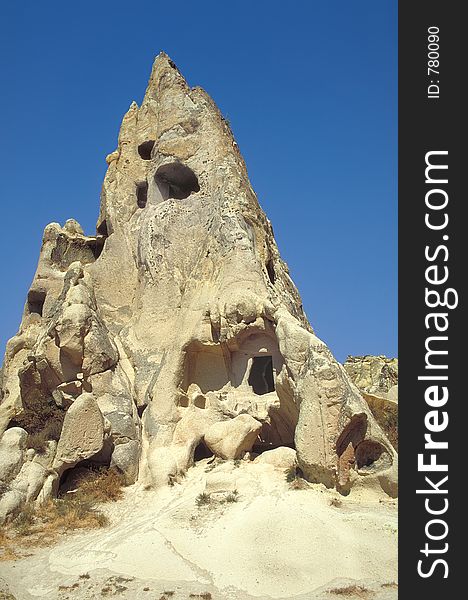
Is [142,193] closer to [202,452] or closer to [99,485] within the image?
[202,452]

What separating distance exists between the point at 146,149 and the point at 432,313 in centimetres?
1203

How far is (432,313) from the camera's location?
552 centimetres

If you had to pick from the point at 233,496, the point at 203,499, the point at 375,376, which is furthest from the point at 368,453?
the point at 375,376

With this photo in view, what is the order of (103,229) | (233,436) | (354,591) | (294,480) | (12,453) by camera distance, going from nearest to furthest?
(354,591) < (294,480) < (12,453) < (233,436) < (103,229)

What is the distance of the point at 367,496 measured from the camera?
8.78 metres

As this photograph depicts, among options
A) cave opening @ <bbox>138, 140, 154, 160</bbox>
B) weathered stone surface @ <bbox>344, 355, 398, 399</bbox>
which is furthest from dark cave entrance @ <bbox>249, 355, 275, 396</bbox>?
weathered stone surface @ <bbox>344, 355, 398, 399</bbox>

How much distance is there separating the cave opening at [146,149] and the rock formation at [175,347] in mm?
58

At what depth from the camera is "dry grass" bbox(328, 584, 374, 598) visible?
20.8 feet

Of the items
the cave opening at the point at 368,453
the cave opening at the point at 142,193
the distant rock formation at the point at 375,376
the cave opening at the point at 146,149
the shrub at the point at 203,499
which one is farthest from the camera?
the distant rock formation at the point at 375,376

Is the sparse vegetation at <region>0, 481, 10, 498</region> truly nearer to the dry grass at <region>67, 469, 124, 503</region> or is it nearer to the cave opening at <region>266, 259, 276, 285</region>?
the dry grass at <region>67, 469, 124, 503</region>

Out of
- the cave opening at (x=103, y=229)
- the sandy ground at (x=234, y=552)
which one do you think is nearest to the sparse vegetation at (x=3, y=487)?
the sandy ground at (x=234, y=552)

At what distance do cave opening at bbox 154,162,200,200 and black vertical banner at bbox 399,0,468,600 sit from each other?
883 centimetres

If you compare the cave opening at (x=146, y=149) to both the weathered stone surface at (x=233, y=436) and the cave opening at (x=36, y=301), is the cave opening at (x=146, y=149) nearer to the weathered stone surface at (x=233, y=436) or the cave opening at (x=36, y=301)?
the cave opening at (x=36, y=301)

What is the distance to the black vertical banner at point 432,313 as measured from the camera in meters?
5.16
